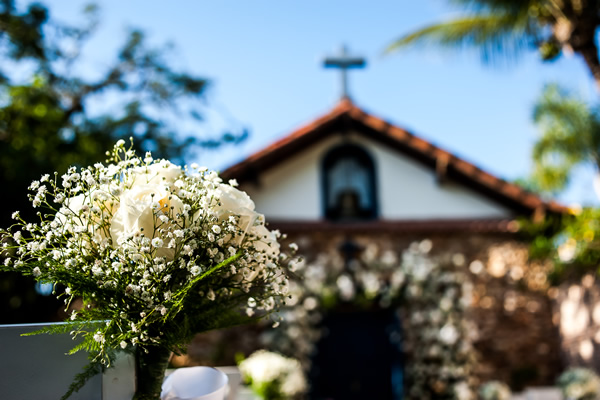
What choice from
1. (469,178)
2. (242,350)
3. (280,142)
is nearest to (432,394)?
(242,350)

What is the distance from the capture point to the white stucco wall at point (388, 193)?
9.11m

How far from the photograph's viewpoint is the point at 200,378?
1.66 meters

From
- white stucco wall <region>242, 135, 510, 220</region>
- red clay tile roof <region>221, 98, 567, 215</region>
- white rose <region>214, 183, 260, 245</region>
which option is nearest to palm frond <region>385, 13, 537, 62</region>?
red clay tile roof <region>221, 98, 567, 215</region>

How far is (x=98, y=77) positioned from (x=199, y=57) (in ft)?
5.50

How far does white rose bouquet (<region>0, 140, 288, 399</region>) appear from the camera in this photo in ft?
4.40

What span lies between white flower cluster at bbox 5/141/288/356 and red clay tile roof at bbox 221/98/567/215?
285 inches

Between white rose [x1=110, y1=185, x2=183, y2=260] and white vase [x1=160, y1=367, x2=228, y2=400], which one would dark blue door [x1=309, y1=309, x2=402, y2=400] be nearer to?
white vase [x1=160, y1=367, x2=228, y2=400]

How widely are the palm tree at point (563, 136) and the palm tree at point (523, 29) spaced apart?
5772 mm

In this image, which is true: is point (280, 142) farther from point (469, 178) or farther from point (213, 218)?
point (213, 218)

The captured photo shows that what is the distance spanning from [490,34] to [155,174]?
24.9 feet

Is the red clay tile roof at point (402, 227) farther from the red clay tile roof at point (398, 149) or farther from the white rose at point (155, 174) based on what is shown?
the white rose at point (155, 174)

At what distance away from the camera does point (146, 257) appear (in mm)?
1350

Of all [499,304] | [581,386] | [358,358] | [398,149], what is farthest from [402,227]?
[581,386]

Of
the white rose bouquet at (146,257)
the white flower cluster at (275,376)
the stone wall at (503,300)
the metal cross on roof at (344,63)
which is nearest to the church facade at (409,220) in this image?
the stone wall at (503,300)
